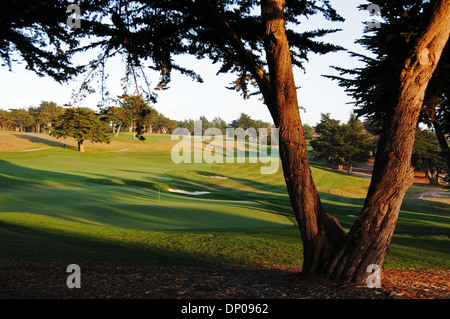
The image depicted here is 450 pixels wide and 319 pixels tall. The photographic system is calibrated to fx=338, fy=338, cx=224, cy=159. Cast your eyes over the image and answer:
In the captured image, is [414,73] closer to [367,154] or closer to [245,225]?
[245,225]

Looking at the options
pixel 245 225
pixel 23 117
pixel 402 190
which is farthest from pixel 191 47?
pixel 23 117

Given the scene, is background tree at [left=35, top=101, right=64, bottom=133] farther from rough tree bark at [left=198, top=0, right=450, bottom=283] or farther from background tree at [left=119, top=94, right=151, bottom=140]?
rough tree bark at [left=198, top=0, right=450, bottom=283]

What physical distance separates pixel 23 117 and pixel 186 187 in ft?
337

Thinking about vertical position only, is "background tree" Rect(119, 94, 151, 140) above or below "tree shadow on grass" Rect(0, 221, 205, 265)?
above

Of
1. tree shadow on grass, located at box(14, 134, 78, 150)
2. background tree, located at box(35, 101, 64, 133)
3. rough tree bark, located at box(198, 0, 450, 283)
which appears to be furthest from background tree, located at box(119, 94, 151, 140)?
background tree, located at box(35, 101, 64, 133)

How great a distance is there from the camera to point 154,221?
49.9 feet

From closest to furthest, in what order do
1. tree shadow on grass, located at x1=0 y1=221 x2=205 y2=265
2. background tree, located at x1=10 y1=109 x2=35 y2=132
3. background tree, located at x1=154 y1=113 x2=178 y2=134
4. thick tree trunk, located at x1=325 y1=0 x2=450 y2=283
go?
thick tree trunk, located at x1=325 y1=0 x2=450 y2=283, tree shadow on grass, located at x1=0 y1=221 x2=205 y2=265, background tree, located at x1=10 y1=109 x2=35 y2=132, background tree, located at x1=154 y1=113 x2=178 y2=134

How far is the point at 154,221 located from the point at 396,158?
12110 millimetres

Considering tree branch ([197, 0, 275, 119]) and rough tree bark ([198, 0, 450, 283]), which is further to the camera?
tree branch ([197, 0, 275, 119])

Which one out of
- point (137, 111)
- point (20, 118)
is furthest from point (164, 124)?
point (137, 111)

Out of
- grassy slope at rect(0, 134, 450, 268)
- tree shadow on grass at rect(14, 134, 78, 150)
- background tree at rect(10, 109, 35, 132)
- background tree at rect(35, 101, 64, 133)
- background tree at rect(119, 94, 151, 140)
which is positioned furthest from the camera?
background tree at rect(35, 101, 64, 133)

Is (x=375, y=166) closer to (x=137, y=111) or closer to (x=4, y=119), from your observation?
(x=137, y=111)

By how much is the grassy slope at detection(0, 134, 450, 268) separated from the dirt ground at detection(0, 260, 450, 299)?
1.88m

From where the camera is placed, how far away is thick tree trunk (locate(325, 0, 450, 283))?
489cm
